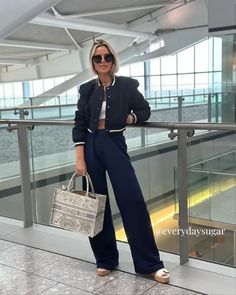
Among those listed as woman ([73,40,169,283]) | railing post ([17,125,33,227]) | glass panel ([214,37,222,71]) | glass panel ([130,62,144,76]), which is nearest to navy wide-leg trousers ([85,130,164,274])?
woman ([73,40,169,283])

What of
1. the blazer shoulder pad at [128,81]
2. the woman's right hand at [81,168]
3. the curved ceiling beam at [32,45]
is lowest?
the woman's right hand at [81,168]

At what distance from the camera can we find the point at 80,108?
9.12 ft

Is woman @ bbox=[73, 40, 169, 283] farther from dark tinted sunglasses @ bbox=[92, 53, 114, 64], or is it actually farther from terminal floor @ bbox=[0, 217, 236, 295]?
terminal floor @ bbox=[0, 217, 236, 295]

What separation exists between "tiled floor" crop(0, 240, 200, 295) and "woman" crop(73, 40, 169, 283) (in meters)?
0.13

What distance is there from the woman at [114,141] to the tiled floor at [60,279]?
0.13 meters

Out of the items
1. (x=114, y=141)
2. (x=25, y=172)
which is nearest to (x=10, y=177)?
(x=25, y=172)

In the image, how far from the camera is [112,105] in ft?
8.66

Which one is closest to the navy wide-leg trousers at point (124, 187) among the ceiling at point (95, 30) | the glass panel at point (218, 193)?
the glass panel at point (218, 193)

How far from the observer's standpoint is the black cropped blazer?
264 centimetres

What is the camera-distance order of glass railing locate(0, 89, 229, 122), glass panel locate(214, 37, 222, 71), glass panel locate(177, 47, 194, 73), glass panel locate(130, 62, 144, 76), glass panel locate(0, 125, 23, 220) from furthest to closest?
glass panel locate(130, 62, 144, 76) < glass panel locate(177, 47, 194, 73) < glass panel locate(214, 37, 222, 71) < glass railing locate(0, 89, 229, 122) < glass panel locate(0, 125, 23, 220)

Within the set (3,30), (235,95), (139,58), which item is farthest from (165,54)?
(3,30)

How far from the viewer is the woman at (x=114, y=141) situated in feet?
8.68

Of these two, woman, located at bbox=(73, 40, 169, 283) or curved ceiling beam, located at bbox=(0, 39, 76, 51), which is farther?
curved ceiling beam, located at bbox=(0, 39, 76, 51)

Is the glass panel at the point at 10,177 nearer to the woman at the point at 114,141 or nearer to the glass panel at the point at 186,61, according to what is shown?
the woman at the point at 114,141
